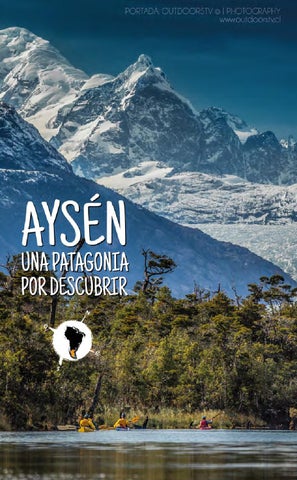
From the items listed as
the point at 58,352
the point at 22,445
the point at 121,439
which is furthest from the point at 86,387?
the point at 22,445

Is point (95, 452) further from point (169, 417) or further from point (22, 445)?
point (169, 417)

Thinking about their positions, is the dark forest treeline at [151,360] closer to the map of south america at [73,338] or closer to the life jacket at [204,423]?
the map of south america at [73,338]

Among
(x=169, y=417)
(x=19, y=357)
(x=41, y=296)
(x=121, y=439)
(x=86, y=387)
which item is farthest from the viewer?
(x=41, y=296)

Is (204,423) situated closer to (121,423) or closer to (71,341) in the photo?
(121,423)

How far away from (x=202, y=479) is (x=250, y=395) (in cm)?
5629

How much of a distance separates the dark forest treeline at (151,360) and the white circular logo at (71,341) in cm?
84

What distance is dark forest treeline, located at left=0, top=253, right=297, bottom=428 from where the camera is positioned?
85.4 meters

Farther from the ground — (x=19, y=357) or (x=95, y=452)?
(x=19, y=357)

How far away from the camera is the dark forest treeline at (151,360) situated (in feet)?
280

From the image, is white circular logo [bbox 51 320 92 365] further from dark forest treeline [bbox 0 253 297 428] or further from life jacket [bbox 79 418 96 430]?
life jacket [bbox 79 418 96 430]

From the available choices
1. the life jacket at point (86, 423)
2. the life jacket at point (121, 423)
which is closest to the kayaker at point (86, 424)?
the life jacket at point (86, 423)

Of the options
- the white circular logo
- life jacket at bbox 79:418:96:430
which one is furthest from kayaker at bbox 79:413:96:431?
the white circular logo

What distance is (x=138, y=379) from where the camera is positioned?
99688mm

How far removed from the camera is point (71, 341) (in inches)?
3595
